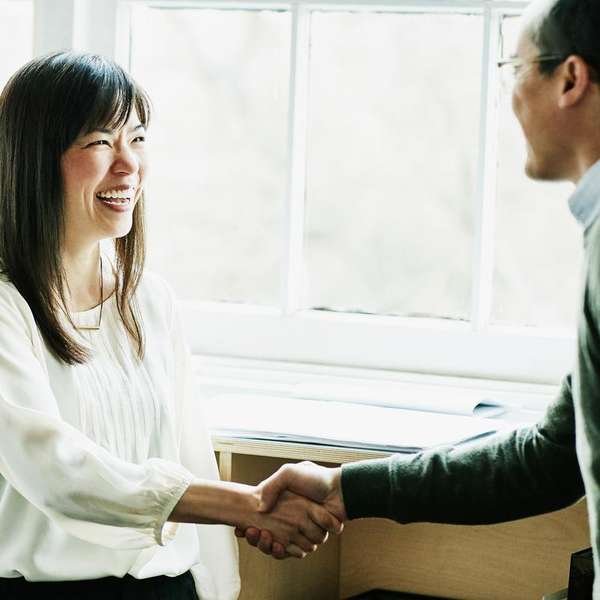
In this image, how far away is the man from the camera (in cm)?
127

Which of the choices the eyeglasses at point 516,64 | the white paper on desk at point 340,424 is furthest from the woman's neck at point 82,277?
the eyeglasses at point 516,64

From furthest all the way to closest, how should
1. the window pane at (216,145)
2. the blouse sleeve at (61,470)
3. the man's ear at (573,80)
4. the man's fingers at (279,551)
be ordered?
the window pane at (216,145)
the man's fingers at (279,551)
the blouse sleeve at (61,470)
the man's ear at (573,80)

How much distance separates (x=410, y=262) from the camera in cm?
229

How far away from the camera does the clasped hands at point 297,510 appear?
1.70 meters

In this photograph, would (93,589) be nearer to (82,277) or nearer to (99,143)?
(82,277)

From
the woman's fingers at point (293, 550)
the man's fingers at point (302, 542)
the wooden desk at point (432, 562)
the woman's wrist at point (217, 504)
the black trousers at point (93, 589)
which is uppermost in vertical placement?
the woman's wrist at point (217, 504)

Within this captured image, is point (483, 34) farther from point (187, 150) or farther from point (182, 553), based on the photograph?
point (182, 553)

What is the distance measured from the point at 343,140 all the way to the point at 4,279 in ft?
2.96

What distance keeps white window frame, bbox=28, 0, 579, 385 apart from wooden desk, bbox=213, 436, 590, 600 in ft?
0.98

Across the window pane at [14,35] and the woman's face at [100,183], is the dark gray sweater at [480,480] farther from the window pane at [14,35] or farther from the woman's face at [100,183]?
the window pane at [14,35]

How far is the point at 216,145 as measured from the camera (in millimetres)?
2373

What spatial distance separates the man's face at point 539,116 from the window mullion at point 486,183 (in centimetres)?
71

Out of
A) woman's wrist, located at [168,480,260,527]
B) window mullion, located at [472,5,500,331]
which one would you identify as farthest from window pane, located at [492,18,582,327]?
woman's wrist, located at [168,480,260,527]

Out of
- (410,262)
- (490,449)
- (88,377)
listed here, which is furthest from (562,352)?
(88,377)
